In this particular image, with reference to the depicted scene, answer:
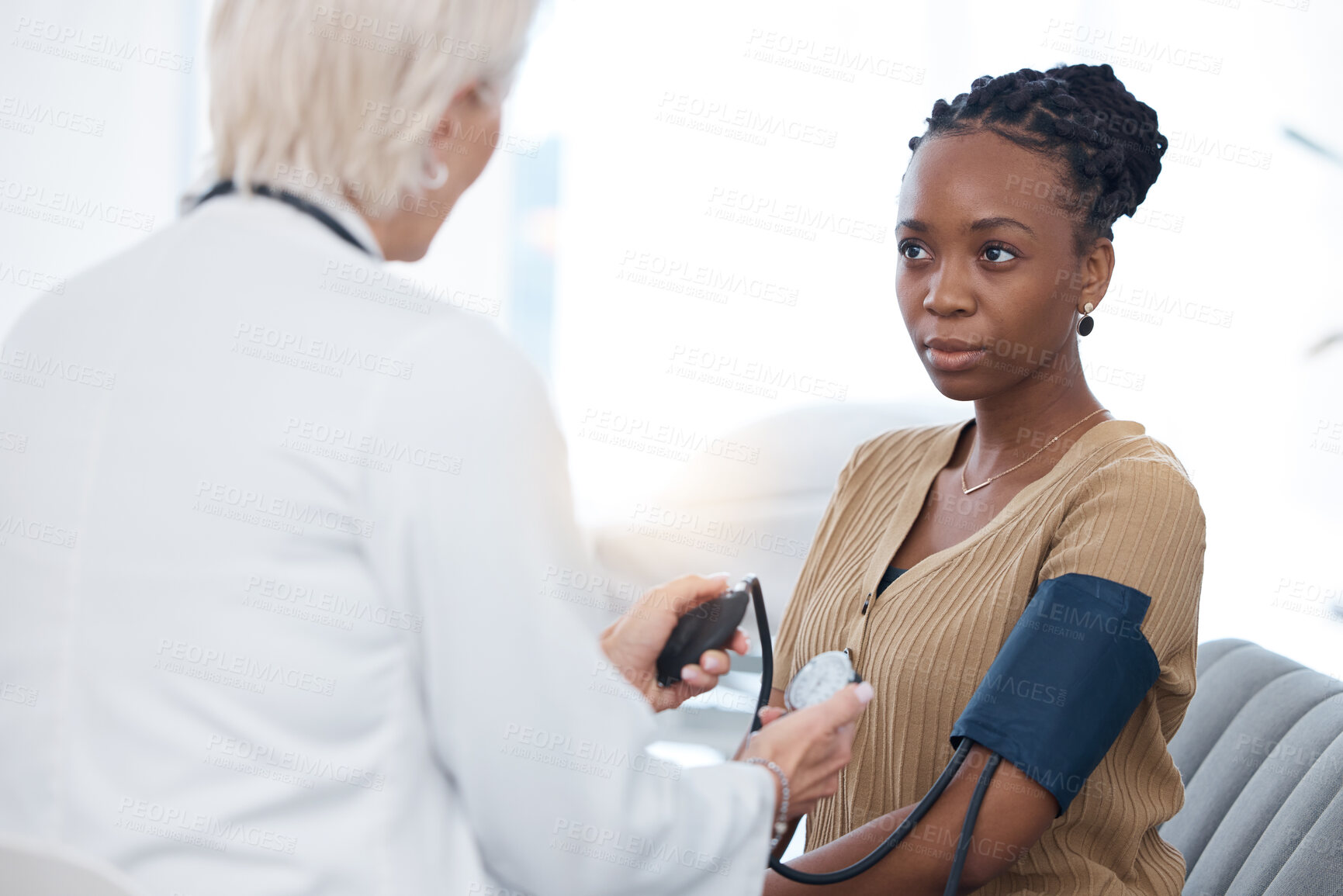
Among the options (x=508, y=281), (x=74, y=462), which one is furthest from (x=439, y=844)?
(x=508, y=281)

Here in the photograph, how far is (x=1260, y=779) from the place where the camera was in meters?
1.37

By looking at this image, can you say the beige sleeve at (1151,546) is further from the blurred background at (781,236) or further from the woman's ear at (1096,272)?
the blurred background at (781,236)

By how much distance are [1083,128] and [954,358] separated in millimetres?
288

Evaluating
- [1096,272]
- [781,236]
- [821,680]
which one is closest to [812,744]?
[821,680]

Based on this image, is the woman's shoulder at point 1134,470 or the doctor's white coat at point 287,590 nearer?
the doctor's white coat at point 287,590

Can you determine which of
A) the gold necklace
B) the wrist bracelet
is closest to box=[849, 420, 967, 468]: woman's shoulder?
the gold necklace

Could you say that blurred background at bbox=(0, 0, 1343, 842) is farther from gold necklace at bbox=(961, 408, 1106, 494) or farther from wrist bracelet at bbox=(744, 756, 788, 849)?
wrist bracelet at bbox=(744, 756, 788, 849)

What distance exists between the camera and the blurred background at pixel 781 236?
2326 mm

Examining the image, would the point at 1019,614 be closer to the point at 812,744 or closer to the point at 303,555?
the point at 812,744

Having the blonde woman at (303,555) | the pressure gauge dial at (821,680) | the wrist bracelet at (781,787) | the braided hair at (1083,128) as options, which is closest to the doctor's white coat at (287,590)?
the blonde woman at (303,555)

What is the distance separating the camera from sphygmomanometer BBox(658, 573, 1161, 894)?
988mm

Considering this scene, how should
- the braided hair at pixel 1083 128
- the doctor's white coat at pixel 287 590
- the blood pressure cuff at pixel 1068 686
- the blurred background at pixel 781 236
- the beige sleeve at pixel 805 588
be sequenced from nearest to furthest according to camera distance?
the doctor's white coat at pixel 287 590, the blood pressure cuff at pixel 1068 686, the braided hair at pixel 1083 128, the beige sleeve at pixel 805 588, the blurred background at pixel 781 236

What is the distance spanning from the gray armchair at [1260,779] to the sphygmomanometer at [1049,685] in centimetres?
37

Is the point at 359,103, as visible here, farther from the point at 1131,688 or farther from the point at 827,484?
the point at 827,484
